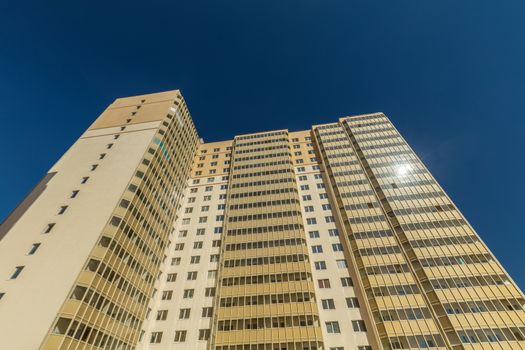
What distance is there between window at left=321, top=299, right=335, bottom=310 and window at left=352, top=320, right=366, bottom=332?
11.8 ft

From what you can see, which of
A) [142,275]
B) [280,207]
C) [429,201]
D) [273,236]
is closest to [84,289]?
[142,275]

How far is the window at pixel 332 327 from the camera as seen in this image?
38875mm

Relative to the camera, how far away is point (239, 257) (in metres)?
48.8

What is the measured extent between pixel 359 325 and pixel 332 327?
3.92 m

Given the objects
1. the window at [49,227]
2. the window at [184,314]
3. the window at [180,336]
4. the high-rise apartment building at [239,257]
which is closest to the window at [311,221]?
the high-rise apartment building at [239,257]

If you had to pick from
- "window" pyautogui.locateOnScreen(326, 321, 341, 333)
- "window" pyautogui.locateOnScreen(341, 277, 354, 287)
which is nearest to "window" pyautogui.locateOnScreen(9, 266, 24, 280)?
"window" pyautogui.locateOnScreen(326, 321, 341, 333)

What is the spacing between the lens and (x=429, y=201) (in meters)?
52.0

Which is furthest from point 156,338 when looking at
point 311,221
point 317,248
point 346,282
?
point 311,221

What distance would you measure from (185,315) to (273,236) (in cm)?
1988

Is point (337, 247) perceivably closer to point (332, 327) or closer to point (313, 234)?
point (313, 234)

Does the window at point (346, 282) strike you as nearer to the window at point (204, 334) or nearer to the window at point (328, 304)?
the window at point (328, 304)

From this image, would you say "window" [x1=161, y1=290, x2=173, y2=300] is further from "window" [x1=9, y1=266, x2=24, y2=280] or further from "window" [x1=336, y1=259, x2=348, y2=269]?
"window" [x1=336, y1=259, x2=348, y2=269]

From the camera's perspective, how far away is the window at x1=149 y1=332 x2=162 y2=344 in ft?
133

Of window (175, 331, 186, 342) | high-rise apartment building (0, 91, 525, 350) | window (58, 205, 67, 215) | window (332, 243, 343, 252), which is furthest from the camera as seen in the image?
window (332, 243, 343, 252)
